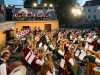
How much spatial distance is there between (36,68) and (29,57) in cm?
141

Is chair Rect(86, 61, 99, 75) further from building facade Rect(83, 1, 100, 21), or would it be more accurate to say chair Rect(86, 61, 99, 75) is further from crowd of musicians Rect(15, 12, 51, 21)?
building facade Rect(83, 1, 100, 21)

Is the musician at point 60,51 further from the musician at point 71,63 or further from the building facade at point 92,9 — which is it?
the building facade at point 92,9

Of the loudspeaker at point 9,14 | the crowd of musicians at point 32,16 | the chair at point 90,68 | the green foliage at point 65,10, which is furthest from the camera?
the green foliage at point 65,10

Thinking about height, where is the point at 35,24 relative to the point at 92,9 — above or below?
above

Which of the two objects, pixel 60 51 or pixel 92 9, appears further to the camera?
pixel 92 9

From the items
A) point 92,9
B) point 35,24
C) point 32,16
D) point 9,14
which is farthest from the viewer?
point 92,9

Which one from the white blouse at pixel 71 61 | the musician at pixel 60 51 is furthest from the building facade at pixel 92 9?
the white blouse at pixel 71 61

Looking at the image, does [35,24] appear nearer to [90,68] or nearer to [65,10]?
[90,68]

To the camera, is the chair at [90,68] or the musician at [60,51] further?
the musician at [60,51]

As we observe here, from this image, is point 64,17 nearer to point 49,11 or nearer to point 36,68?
point 49,11

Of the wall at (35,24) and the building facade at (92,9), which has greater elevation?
the wall at (35,24)

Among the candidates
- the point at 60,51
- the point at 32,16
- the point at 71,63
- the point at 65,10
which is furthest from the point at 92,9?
the point at 71,63

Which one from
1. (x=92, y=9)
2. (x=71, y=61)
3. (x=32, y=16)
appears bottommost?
(x=92, y=9)

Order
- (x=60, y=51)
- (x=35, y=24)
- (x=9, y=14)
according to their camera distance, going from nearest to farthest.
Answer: (x=60, y=51), (x=9, y=14), (x=35, y=24)
